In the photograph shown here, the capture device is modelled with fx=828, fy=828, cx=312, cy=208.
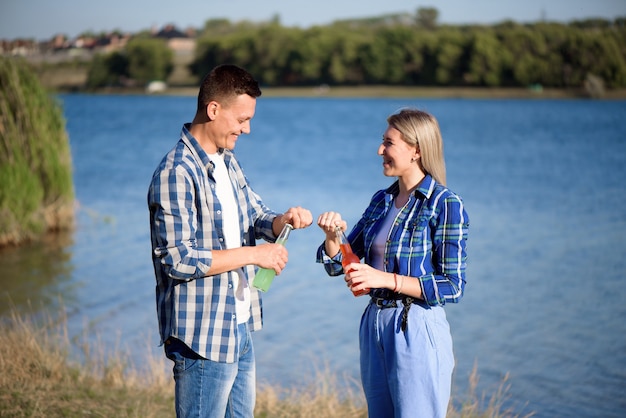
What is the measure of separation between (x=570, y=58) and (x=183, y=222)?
7952 cm

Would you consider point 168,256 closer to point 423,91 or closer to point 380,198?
point 380,198

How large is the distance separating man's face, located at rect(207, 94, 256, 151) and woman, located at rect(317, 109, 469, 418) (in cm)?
57

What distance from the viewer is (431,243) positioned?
369 centimetres

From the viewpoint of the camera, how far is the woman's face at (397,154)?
3.79m

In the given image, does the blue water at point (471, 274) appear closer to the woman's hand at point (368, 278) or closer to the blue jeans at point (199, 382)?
the woman's hand at point (368, 278)

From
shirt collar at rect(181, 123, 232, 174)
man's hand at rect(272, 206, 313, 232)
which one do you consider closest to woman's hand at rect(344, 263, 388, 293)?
man's hand at rect(272, 206, 313, 232)

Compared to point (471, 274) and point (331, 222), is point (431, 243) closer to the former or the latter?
point (331, 222)

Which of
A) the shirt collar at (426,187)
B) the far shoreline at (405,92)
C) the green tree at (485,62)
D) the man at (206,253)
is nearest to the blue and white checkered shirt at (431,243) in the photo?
the shirt collar at (426,187)

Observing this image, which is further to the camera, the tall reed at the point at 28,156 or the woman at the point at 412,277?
the tall reed at the point at 28,156

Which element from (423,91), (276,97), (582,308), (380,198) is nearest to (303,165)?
(582,308)

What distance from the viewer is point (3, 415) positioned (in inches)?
205

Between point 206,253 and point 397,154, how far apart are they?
1001mm

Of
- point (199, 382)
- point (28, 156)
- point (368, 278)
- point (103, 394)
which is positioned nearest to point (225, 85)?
point (368, 278)

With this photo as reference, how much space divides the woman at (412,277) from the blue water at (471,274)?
1.44ft
